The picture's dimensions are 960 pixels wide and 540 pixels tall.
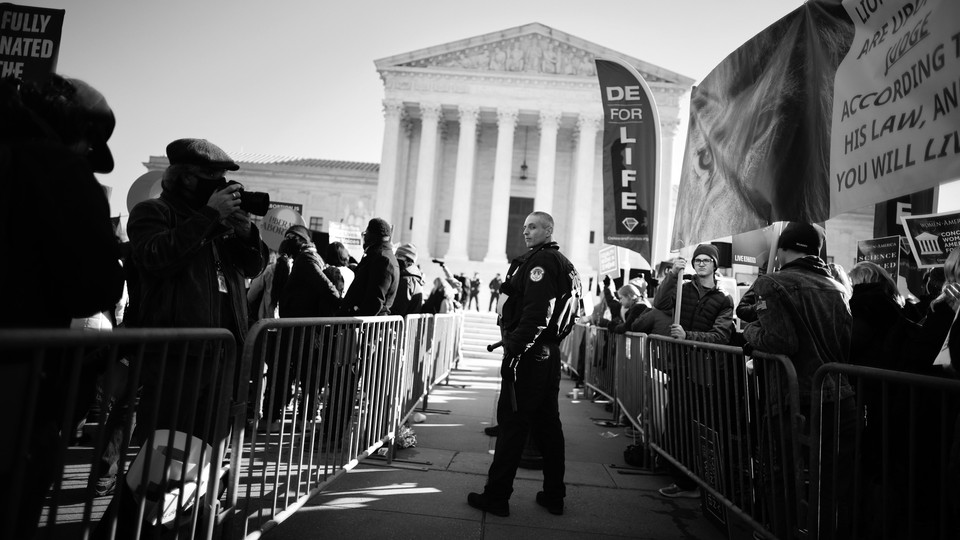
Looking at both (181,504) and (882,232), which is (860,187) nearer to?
(181,504)

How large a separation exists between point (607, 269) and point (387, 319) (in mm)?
8201

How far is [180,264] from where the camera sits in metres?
2.53

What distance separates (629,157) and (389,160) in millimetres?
31892

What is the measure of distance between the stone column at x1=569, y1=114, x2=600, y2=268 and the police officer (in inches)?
1243

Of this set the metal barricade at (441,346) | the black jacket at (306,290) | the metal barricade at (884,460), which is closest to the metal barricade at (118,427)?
the metal barricade at (884,460)

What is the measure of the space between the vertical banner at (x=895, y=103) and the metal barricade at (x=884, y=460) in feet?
2.91

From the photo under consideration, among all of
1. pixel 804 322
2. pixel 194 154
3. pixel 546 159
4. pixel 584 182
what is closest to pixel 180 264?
pixel 194 154

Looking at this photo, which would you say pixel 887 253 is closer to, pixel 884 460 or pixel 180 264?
pixel 884 460

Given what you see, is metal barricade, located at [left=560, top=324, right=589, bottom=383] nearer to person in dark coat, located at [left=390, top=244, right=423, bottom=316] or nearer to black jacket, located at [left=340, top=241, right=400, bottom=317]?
person in dark coat, located at [left=390, top=244, right=423, bottom=316]

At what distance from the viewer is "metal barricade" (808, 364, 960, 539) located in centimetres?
213

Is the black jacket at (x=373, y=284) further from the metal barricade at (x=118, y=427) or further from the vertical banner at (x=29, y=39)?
the vertical banner at (x=29, y=39)

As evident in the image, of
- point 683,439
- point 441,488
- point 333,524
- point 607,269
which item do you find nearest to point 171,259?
point 333,524

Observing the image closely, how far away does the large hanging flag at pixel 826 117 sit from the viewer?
2359 mm

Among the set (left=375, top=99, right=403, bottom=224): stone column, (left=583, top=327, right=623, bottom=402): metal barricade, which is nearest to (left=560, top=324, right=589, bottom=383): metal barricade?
(left=583, top=327, right=623, bottom=402): metal barricade
